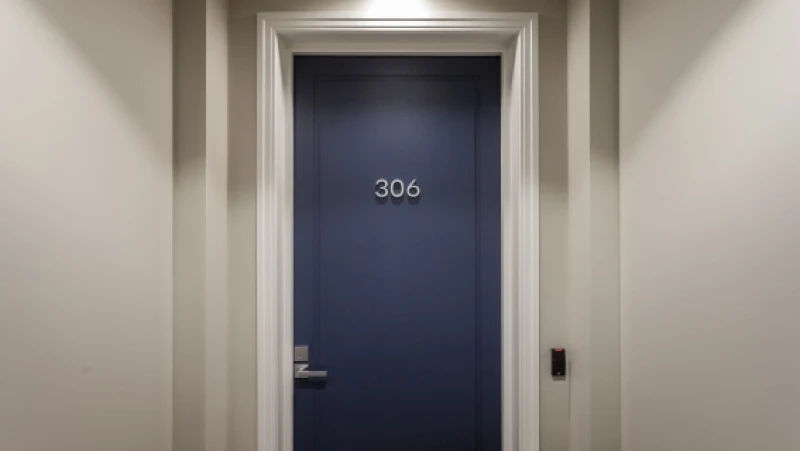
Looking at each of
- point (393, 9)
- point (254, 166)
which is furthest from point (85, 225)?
point (393, 9)

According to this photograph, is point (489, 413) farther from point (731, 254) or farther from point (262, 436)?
point (731, 254)

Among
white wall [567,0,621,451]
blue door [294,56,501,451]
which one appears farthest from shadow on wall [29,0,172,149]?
white wall [567,0,621,451]

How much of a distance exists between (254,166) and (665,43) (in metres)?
1.32

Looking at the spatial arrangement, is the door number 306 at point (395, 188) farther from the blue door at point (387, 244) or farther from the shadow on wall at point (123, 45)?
the shadow on wall at point (123, 45)

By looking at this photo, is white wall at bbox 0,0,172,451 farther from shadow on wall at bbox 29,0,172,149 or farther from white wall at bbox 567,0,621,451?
white wall at bbox 567,0,621,451

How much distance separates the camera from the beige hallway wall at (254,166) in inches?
75.7

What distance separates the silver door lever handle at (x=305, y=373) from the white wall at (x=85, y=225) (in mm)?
495

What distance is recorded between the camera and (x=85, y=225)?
51.3 inches

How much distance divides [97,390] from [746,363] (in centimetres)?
148

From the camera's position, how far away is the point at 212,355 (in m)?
1.79

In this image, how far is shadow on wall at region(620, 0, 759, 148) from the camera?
1278 millimetres

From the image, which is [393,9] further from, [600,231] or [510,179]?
[600,231]

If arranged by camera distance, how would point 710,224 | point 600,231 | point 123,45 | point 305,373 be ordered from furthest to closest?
point 305,373 → point 600,231 → point 123,45 → point 710,224

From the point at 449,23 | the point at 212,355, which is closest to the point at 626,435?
the point at 212,355
